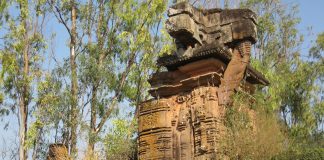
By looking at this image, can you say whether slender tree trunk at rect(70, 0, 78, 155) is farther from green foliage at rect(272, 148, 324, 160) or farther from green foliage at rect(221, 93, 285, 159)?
green foliage at rect(272, 148, 324, 160)

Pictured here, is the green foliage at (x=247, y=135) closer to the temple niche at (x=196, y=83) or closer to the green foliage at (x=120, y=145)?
the temple niche at (x=196, y=83)

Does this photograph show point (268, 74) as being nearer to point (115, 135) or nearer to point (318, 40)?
point (318, 40)

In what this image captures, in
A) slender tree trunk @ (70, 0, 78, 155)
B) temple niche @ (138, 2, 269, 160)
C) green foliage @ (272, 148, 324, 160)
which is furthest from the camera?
slender tree trunk @ (70, 0, 78, 155)

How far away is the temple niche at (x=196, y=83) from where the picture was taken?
724 centimetres

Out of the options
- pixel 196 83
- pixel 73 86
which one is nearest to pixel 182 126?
pixel 196 83

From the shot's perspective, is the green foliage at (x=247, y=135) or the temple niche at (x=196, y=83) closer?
the green foliage at (x=247, y=135)

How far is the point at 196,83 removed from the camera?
24.7 feet

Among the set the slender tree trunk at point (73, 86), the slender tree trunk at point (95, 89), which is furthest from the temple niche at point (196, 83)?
the slender tree trunk at point (95, 89)

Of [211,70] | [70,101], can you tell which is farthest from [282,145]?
[70,101]

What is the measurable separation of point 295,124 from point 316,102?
1195mm

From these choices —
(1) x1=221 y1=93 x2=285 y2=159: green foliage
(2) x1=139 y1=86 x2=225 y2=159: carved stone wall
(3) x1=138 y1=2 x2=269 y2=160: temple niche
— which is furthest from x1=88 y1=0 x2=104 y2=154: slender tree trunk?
(1) x1=221 y1=93 x2=285 y2=159: green foliage

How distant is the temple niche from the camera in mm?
7242

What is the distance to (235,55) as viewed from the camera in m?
7.79

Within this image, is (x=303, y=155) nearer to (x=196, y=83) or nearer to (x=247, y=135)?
(x=247, y=135)
